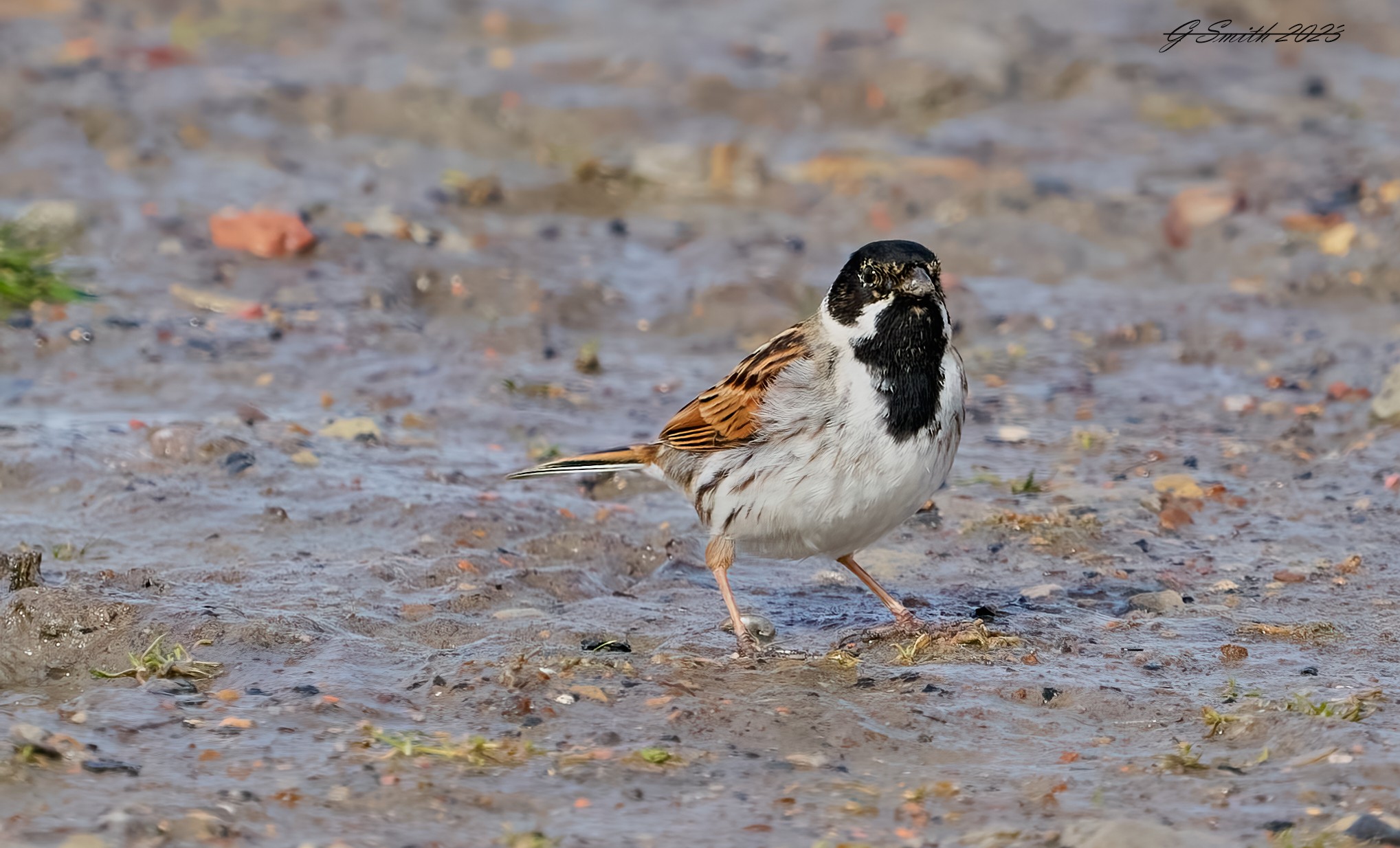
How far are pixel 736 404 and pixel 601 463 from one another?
85 cm

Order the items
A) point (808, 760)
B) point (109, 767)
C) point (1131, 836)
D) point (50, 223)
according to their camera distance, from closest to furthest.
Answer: point (1131, 836), point (109, 767), point (808, 760), point (50, 223)

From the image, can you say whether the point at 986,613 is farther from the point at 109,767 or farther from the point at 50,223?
the point at 50,223

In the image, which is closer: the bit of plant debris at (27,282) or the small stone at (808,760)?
the small stone at (808,760)

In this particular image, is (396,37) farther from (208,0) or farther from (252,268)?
(252,268)

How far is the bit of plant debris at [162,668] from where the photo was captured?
217 inches

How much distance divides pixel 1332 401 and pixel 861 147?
18.3 ft

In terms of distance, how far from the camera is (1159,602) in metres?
6.61

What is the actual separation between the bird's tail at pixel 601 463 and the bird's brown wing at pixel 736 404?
0.18 metres

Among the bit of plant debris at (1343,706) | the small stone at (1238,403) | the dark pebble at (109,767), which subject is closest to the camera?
the dark pebble at (109,767)

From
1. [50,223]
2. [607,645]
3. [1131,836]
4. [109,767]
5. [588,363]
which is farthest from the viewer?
[50,223]

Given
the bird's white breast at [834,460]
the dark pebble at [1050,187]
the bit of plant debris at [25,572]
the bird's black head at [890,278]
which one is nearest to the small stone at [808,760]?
the bird's white breast at [834,460]

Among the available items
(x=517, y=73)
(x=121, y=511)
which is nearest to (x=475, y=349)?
(x=121, y=511)

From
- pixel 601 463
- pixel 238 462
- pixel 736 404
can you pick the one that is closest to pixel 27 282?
pixel 238 462
